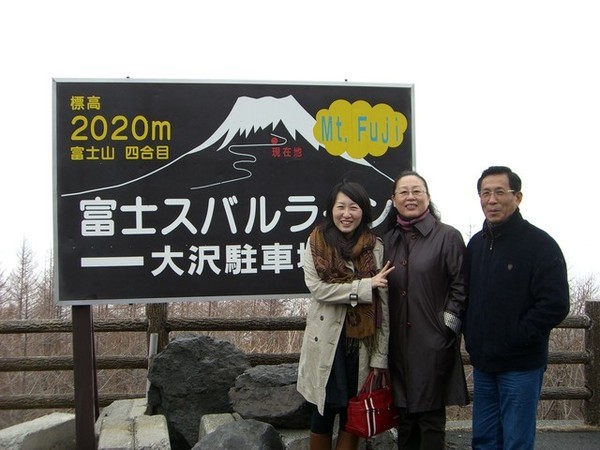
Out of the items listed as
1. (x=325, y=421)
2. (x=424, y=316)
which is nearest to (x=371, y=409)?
(x=325, y=421)

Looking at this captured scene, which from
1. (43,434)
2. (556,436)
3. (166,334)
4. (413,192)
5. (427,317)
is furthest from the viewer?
(166,334)

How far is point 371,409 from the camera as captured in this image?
3137 mm

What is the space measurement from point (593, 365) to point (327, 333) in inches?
145

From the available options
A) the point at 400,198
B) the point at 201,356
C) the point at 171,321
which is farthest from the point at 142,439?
the point at 400,198

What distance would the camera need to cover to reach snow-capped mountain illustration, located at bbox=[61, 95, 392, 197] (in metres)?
4.34

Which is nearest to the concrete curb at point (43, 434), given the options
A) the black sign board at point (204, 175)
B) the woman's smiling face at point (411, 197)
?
the black sign board at point (204, 175)

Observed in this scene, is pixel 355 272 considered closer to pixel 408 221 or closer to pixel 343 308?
pixel 343 308

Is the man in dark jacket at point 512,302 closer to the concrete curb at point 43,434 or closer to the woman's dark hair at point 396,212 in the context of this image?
the woman's dark hair at point 396,212

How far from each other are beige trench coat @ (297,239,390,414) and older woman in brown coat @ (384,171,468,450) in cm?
10

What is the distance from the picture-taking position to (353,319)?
10.4 feet

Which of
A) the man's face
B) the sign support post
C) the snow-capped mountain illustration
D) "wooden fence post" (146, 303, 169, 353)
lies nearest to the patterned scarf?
the man's face

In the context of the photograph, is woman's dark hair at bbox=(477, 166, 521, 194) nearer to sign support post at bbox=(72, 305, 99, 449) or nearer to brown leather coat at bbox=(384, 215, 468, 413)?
brown leather coat at bbox=(384, 215, 468, 413)

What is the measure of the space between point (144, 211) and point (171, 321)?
148 centimetres

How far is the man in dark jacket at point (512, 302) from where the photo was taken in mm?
2961
